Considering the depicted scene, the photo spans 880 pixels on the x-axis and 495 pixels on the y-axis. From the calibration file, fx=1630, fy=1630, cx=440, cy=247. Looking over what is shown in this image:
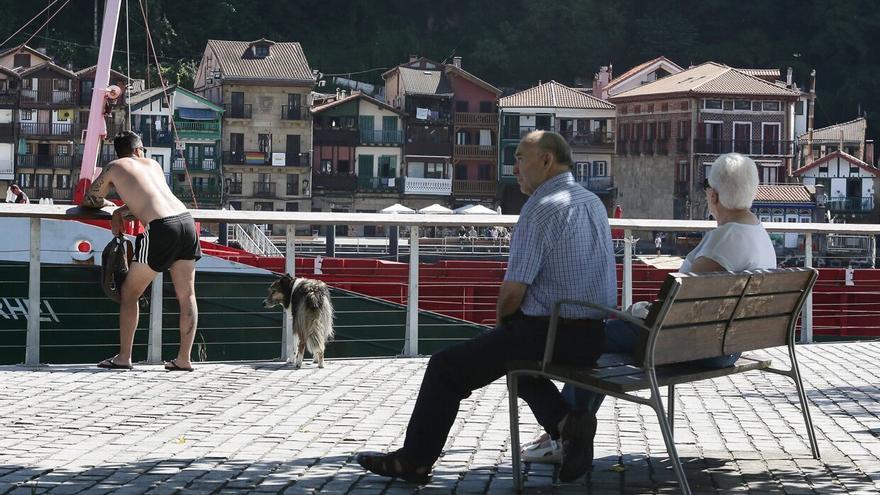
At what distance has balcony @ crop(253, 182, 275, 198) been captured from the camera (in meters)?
77.6

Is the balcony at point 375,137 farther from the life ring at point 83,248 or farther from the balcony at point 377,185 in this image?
the life ring at point 83,248

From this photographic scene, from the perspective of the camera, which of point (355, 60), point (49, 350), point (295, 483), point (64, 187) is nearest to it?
point (295, 483)

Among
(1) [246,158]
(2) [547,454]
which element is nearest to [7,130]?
(1) [246,158]

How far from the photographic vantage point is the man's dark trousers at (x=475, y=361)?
529cm

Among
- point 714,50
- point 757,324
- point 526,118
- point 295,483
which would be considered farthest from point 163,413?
point 714,50

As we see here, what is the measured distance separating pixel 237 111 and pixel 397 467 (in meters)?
74.4

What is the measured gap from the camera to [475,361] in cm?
530

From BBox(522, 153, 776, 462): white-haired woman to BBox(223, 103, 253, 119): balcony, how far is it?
7377 centimetres

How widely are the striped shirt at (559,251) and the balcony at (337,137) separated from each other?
244 ft

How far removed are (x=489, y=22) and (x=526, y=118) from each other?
65.6 ft

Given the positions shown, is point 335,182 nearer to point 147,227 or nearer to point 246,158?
point 246,158

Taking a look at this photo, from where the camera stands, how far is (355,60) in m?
93.1

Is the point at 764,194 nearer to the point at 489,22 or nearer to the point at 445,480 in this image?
the point at 489,22

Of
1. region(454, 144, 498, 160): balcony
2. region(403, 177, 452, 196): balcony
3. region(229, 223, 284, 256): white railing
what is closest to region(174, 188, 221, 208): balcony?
region(403, 177, 452, 196): balcony
